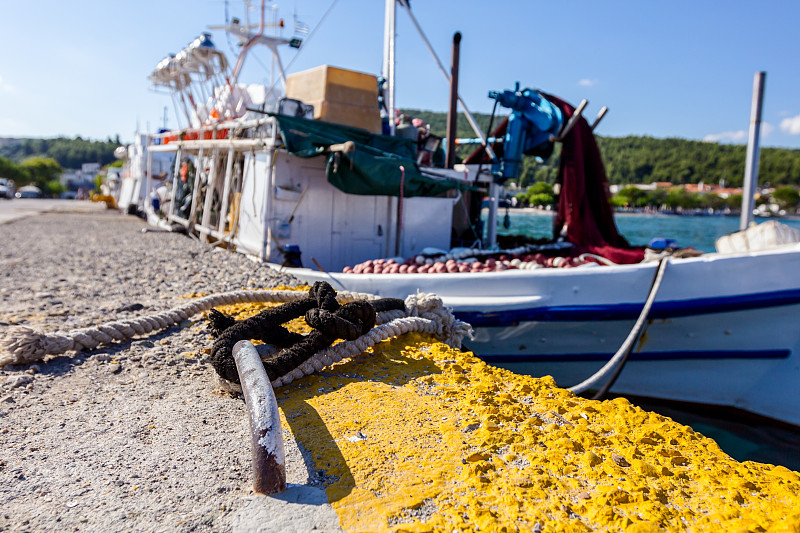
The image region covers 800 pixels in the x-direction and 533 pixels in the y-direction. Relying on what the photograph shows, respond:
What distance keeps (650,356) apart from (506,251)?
8.41 ft

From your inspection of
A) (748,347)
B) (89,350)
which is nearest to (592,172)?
(748,347)

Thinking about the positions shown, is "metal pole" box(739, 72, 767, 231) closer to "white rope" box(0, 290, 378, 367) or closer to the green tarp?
the green tarp

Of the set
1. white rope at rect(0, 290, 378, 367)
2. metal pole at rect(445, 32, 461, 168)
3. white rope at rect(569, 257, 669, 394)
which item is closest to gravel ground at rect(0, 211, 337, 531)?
white rope at rect(0, 290, 378, 367)

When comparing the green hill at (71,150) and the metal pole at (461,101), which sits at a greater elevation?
the green hill at (71,150)

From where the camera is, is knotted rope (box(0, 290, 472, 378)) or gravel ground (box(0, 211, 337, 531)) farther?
knotted rope (box(0, 290, 472, 378))

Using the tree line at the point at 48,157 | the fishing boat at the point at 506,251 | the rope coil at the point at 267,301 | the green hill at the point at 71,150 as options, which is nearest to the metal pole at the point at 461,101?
the fishing boat at the point at 506,251

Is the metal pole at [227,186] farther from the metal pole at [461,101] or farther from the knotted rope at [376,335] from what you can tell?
the knotted rope at [376,335]

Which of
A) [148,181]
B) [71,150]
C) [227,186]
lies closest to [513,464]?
[227,186]

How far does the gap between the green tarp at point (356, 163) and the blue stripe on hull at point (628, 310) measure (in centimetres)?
259

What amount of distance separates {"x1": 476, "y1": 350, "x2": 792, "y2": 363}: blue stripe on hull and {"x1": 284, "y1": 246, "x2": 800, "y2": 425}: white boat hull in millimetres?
10

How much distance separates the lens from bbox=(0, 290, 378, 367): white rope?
325 cm

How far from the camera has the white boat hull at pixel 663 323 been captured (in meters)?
4.96

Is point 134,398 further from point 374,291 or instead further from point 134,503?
point 374,291

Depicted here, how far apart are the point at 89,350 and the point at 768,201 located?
431 feet
